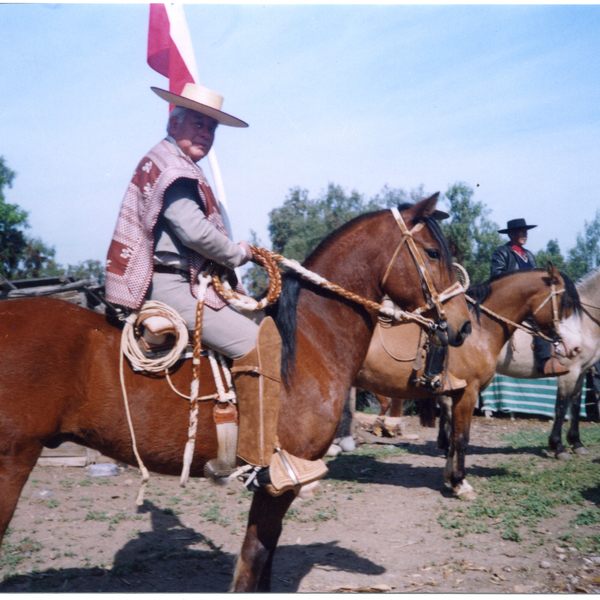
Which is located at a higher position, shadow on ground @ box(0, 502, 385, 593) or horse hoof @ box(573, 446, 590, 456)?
horse hoof @ box(573, 446, 590, 456)

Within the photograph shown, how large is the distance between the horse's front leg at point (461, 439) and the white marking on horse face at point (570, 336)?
6.23ft

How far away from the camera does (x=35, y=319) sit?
8.88 feet

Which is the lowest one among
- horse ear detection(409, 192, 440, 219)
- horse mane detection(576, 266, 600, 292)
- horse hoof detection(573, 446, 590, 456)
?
horse hoof detection(573, 446, 590, 456)

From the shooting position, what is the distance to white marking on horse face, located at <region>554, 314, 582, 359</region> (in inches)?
Result: 284

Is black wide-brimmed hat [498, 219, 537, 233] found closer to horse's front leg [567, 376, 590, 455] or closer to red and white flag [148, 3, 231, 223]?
horse's front leg [567, 376, 590, 455]

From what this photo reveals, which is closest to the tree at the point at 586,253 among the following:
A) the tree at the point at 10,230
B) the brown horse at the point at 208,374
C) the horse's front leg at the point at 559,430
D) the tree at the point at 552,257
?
the tree at the point at 552,257

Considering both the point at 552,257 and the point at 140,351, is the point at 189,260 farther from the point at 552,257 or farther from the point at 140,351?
the point at 552,257

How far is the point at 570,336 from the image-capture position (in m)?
7.29

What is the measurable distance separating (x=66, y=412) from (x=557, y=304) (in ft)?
20.1

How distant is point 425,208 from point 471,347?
3.63m

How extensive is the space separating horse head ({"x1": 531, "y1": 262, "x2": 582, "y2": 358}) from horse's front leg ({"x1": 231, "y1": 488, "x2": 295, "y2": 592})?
16.7ft

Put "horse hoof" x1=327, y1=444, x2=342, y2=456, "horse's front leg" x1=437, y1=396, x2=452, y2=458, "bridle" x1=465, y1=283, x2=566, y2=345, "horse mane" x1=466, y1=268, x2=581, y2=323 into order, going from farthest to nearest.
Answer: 1. "horse hoof" x1=327, y1=444, x2=342, y2=456
2. "horse's front leg" x1=437, y1=396, x2=452, y2=458
3. "horse mane" x1=466, y1=268, x2=581, y2=323
4. "bridle" x1=465, y1=283, x2=566, y2=345

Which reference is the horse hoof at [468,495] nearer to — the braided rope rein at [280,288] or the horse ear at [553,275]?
the horse ear at [553,275]

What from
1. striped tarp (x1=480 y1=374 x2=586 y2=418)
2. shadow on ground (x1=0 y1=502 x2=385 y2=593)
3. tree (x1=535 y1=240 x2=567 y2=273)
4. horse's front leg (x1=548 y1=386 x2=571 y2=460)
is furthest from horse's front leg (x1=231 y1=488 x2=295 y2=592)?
tree (x1=535 y1=240 x2=567 y2=273)
